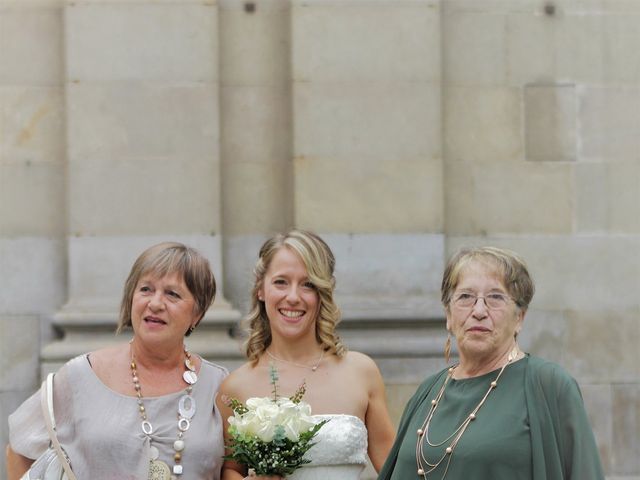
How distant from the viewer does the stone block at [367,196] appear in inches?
349

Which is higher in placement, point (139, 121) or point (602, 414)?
point (139, 121)

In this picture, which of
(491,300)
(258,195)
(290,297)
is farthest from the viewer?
(258,195)

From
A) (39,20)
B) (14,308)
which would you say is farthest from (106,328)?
(39,20)

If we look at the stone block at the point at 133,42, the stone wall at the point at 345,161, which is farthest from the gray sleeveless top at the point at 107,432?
the stone block at the point at 133,42

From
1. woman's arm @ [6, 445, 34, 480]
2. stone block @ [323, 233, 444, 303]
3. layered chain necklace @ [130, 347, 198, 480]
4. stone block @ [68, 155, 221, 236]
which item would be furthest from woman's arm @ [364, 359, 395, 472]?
stone block @ [68, 155, 221, 236]

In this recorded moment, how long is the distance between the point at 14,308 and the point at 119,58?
1.79 m

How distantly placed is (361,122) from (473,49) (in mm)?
995

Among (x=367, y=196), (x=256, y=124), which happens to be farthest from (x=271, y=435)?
(x=256, y=124)

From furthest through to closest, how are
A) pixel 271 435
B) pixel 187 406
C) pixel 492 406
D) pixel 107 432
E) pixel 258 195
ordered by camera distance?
pixel 258 195, pixel 187 406, pixel 107 432, pixel 271 435, pixel 492 406

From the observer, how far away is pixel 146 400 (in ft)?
18.5

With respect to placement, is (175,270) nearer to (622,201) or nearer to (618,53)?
(622,201)

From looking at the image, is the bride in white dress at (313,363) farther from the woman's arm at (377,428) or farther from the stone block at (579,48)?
the stone block at (579,48)

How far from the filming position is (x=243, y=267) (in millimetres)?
8961

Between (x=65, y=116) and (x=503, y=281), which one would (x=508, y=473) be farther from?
(x=65, y=116)
